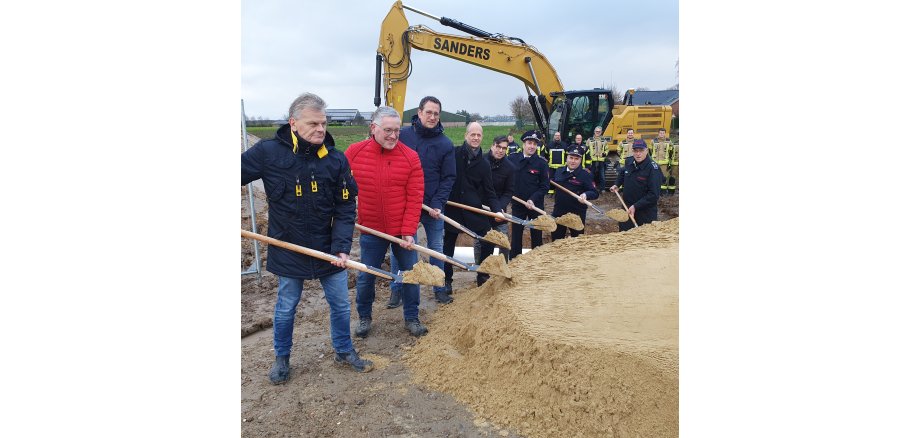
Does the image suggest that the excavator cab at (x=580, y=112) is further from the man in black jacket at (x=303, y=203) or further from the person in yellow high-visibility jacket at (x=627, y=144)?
the man in black jacket at (x=303, y=203)

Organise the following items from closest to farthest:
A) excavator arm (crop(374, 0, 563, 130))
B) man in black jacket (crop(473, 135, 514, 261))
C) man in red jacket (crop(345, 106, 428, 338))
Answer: man in red jacket (crop(345, 106, 428, 338)) → man in black jacket (crop(473, 135, 514, 261)) → excavator arm (crop(374, 0, 563, 130))

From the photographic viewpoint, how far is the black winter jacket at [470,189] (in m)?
5.16

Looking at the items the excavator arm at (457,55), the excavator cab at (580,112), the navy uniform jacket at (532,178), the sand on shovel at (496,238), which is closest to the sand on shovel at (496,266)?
the sand on shovel at (496,238)

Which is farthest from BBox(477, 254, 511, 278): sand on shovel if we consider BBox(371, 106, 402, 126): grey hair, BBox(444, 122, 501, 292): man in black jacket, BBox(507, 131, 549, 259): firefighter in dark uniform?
BBox(507, 131, 549, 259): firefighter in dark uniform

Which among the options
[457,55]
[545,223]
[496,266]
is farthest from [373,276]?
[457,55]

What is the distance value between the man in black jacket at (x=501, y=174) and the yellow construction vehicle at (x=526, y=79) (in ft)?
8.16

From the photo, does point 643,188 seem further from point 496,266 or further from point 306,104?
point 306,104

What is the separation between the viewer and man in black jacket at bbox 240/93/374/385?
122 inches

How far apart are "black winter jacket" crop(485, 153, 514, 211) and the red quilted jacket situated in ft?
5.24

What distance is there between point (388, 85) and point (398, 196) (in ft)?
16.4

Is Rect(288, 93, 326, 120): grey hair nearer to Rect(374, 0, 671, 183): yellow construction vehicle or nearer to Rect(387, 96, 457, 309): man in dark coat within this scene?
Rect(387, 96, 457, 309): man in dark coat

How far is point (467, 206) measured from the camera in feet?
16.9

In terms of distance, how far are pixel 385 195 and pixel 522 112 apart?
31.5ft
